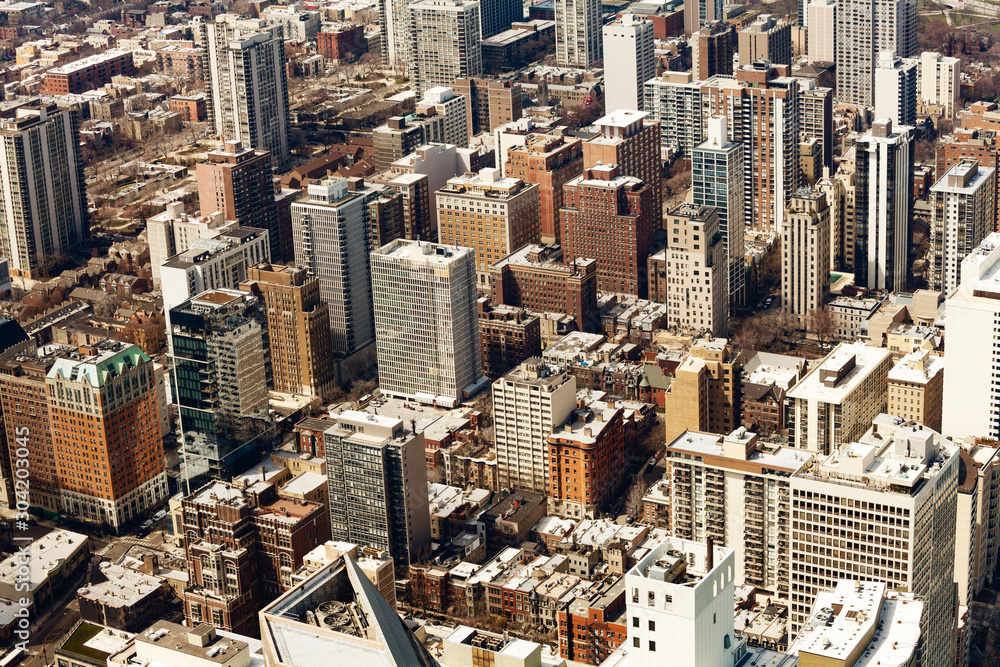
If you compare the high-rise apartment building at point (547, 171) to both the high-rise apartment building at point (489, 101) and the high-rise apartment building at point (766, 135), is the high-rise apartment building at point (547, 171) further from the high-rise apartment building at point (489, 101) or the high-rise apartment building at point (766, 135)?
the high-rise apartment building at point (489, 101)

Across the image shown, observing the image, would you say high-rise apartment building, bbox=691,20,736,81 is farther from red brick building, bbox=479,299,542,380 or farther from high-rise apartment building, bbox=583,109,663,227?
red brick building, bbox=479,299,542,380

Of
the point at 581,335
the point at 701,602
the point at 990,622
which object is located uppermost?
the point at 701,602

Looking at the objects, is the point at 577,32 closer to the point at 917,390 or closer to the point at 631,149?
the point at 631,149

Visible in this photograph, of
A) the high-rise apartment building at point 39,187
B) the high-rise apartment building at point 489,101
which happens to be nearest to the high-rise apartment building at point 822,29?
the high-rise apartment building at point 489,101

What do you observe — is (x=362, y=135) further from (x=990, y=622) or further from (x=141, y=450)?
(x=990, y=622)

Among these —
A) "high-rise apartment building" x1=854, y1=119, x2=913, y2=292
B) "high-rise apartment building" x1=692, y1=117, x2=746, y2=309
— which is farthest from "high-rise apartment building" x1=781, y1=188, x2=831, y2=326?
"high-rise apartment building" x1=854, y1=119, x2=913, y2=292

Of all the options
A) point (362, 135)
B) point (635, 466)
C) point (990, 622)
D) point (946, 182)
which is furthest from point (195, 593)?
point (362, 135)
